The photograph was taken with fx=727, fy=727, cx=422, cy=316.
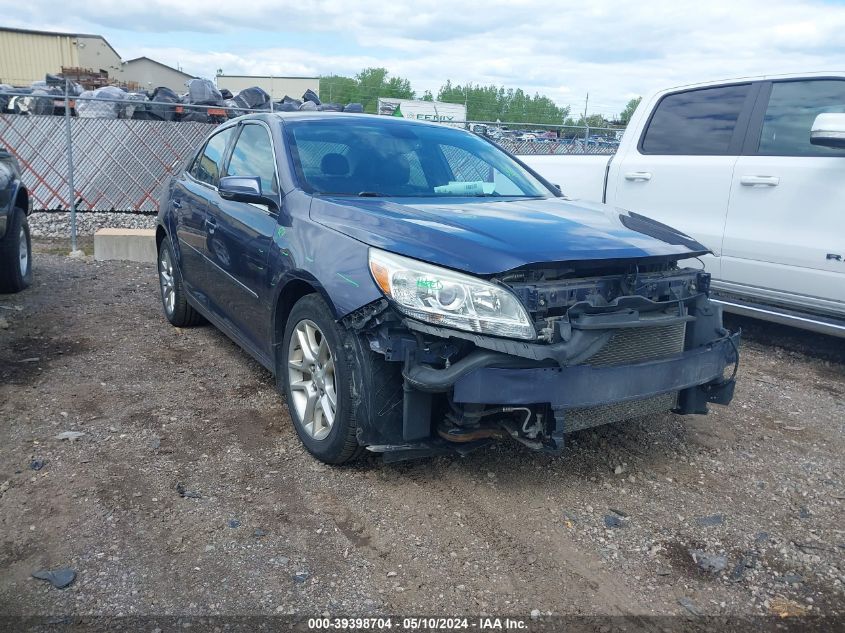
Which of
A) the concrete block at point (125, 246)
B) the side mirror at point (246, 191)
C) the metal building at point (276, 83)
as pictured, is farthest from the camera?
the metal building at point (276, 83)

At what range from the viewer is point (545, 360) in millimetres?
2871

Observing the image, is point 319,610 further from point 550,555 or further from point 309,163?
point 309,163

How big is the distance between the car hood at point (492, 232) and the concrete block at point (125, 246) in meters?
6.35

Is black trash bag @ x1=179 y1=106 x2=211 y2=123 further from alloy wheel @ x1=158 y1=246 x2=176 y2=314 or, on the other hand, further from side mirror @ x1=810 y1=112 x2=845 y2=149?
side mirror @ x1=810 y1=112 x2=845 y2=149

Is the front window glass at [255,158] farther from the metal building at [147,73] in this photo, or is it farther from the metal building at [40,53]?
the metal building at [147,73]

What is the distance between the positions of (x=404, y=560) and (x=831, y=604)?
1.54 meters

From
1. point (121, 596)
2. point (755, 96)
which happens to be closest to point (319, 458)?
point (121, 596)

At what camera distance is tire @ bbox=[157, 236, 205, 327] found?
225 inches

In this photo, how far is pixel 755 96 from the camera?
5.37 m

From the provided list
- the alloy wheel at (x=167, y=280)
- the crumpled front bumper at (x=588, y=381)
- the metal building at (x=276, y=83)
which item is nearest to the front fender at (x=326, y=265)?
the crumpled front bumper at (x=588, y=381)

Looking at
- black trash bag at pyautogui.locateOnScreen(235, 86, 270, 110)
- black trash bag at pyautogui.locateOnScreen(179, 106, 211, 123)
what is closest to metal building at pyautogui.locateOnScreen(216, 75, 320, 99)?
black trash bag at pyautogui.locateOnScreen(235, 86, 270, 110)

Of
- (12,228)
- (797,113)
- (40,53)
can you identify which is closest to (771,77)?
(797,113)

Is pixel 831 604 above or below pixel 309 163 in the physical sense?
below

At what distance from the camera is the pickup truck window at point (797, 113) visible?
4.92 metres
